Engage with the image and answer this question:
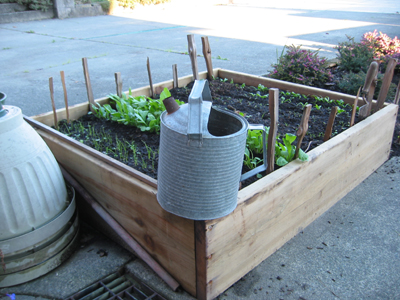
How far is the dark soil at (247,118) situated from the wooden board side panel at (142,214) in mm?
214

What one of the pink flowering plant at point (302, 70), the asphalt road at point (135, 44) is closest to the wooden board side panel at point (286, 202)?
the pink flowering plant at point (302, 70)

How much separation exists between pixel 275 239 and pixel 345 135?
78 centimetres

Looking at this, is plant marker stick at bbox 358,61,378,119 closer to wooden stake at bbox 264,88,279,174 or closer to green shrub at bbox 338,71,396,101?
wooden stake at bbox 264,88,279,174

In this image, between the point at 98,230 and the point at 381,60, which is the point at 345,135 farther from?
the point at 381,60

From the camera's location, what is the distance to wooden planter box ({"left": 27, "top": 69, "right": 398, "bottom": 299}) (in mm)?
1533

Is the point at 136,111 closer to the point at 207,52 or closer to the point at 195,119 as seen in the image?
the point at 207,52

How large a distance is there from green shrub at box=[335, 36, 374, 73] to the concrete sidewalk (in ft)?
3.38

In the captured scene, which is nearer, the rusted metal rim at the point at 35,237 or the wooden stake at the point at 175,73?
the rusted metal rim at the point at 35,237

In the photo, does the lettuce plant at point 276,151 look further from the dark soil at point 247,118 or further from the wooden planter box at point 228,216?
the dark soil at point 247,118

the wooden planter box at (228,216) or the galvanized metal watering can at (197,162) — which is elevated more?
the galvanized metal watering can at (197,162)

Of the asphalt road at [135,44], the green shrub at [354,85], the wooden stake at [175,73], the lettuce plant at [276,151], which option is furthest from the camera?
the asphalt road at [135,44]

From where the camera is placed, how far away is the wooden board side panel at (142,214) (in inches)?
61.5

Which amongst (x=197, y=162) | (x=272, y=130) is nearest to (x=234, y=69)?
(x=272, y=130)

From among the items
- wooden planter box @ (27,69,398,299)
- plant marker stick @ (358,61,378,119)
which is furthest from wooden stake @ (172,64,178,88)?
plant marker stick @ (358,61,378,119)
